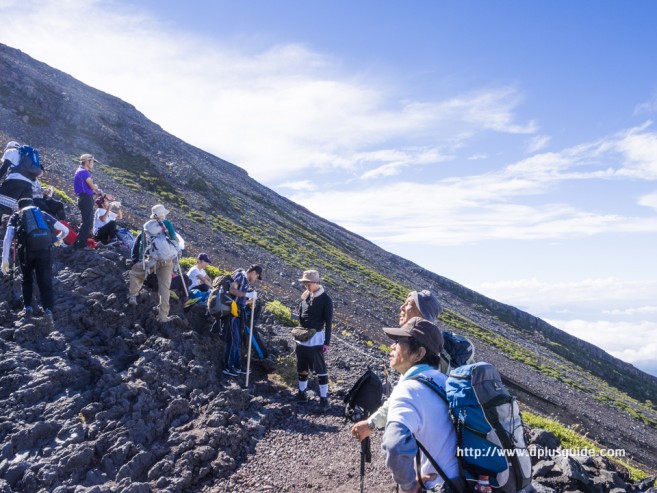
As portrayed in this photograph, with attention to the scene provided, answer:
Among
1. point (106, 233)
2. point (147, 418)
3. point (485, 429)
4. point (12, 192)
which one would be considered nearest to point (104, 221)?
point (106, 233)

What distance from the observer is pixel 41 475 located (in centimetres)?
643

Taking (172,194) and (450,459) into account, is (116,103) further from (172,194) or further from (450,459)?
(450,459)

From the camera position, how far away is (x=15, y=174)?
35.8 ft

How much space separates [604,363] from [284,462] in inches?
3590

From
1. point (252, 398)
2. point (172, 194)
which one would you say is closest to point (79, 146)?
point (172, 194)

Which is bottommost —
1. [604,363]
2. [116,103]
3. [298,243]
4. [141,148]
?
[604,363]

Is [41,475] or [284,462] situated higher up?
[284,462]

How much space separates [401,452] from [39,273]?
8.82 m

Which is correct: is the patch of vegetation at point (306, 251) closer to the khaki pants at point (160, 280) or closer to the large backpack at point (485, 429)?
the khaki pants at point (160, 280)

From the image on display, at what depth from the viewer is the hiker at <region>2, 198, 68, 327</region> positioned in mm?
8883

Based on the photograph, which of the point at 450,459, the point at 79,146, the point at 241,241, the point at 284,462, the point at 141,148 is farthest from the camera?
the point at 141,148

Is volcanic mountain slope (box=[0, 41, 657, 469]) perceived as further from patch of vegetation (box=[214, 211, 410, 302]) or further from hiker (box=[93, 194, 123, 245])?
hiker (box=[93, 194, 123, 245])

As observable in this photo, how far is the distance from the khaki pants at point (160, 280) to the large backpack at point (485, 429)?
311 inches

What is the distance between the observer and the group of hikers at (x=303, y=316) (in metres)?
3.51
